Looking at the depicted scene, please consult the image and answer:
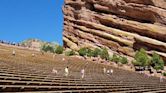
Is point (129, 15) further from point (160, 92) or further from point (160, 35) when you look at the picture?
point (160, 92)

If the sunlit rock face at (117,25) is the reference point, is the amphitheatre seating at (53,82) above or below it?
below

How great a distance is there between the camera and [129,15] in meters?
86.4

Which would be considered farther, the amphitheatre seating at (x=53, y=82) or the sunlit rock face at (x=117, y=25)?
the sunlit rock face at (x=117, y=25)

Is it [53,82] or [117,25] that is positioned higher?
[117,25]

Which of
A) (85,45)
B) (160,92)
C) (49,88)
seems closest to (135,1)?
(85,45)

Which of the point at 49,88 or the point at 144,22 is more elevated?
the point at 144,22

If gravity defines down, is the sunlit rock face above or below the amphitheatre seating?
above

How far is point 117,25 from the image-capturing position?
86.2m

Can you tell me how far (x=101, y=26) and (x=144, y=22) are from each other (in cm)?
1015

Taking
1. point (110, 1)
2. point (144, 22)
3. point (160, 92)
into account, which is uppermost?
point (110, 1)

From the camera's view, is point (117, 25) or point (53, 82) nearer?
point (53, 82)

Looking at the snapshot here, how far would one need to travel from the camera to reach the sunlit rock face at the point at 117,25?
80213mm

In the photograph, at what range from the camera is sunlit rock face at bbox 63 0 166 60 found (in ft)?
263

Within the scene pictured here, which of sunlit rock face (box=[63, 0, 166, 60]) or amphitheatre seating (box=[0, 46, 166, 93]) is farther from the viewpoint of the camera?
sunlit rock face (box=[63, 0, 166, 60])
